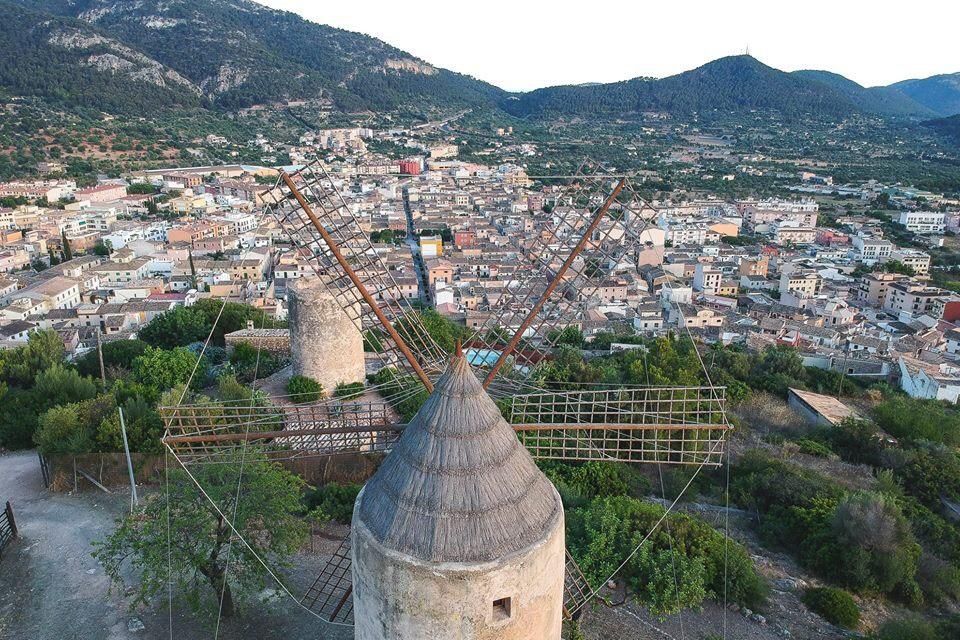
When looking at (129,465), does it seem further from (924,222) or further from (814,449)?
(924,222)

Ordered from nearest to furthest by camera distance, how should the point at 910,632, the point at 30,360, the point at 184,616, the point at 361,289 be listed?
the point at 361,289, the point at 910,632, the point at 184,616, the point at 30,360

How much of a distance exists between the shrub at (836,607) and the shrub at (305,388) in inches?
414

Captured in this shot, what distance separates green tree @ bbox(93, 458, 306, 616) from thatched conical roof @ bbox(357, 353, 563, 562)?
4.21 meters


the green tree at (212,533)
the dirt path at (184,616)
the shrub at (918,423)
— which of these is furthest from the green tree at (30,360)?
the shrub at (918,423)

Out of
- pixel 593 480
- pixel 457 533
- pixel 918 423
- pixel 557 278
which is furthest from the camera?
pixel 918 423

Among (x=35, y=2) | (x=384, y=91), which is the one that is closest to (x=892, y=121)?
(x=384, y=91)

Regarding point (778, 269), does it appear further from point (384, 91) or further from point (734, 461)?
point (384, 91)

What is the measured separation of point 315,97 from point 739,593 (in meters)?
130

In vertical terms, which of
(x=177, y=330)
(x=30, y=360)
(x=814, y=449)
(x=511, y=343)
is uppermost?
(x=511, y=343)

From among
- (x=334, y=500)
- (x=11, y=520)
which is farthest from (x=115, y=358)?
(x=334, y=500)

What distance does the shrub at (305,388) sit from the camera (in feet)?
47.7

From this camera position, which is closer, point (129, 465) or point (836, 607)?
point (836, 607)

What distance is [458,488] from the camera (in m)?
4.55

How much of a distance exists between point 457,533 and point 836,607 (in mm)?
7818
